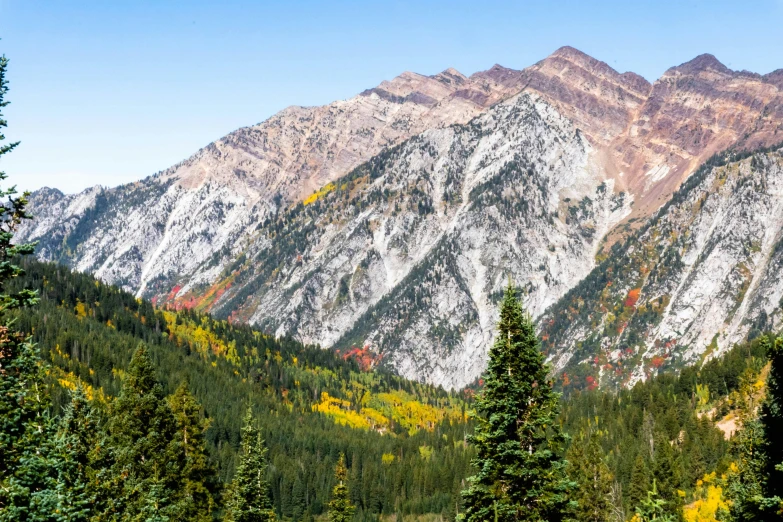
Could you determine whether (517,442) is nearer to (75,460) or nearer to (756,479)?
(75,460)

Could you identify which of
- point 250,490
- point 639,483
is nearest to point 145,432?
point 250,490

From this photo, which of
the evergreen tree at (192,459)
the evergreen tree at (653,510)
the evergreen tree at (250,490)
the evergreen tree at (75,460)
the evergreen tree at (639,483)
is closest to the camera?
the evergreen tree at (75,460)

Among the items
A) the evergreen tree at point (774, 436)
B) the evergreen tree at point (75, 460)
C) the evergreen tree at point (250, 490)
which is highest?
the evergreen tree at point (774, 436)

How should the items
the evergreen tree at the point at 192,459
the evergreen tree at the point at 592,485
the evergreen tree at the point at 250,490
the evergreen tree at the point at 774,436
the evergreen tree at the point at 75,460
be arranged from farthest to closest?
the evergreen tree at the point at 592,485 → the evergreen tree at the point at 192,459 → the evergreen tree at the point at 250,490 → the evergreen tree at the point at 774,436 → the evergreen tree at the point at 75,460

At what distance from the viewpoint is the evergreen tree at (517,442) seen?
26125 mm

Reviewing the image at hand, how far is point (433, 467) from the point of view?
174m

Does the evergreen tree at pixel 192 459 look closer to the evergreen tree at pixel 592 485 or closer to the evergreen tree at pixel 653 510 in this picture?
the evergreen tree at pixel 653 510

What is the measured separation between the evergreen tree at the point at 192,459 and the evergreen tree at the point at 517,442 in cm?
2688

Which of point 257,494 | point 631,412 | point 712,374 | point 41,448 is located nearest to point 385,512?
point 631,412

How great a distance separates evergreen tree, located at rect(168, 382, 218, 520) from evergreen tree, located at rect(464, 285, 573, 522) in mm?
26883

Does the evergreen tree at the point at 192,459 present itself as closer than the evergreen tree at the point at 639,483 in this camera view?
Yes

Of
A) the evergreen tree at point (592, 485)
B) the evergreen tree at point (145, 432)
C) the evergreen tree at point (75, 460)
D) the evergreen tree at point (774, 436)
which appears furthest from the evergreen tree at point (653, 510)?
the evergreen tree at point (592, 485)

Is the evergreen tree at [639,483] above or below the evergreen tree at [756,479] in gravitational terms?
below

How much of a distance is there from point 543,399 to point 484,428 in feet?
8.80
